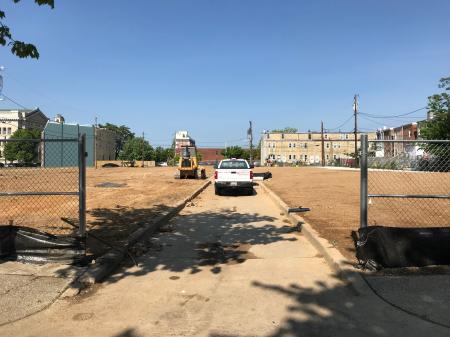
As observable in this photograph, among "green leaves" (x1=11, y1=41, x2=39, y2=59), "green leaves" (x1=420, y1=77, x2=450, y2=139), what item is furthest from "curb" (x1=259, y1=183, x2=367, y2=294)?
"green leaves" (x1=420, y1=77, x2=450, y2=139)

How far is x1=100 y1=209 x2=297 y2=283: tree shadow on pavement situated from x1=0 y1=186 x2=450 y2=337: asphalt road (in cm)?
3

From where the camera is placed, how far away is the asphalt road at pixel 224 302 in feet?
14.5

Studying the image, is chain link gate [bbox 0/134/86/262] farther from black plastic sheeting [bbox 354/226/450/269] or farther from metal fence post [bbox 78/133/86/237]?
black plastic sheeting [bbox 354/226/450/269]

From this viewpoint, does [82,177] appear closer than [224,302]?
No

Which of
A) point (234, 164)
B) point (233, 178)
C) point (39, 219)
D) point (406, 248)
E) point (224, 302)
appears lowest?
point (224, 302)

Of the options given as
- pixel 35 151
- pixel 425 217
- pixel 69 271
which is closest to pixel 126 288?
pixel 69 271

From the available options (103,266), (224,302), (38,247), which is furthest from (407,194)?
(38,247)

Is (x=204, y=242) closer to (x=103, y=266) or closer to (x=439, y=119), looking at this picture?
(x=103, y=266)

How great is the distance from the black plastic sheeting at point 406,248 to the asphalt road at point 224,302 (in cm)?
65

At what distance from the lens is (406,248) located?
6.14 metres

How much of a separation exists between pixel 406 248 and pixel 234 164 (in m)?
14.4

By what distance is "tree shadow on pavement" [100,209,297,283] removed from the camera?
23.0ft

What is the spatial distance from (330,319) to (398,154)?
5.27m

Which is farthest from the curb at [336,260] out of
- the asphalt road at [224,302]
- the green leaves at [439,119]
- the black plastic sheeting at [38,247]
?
the green leaves at [439,119]
